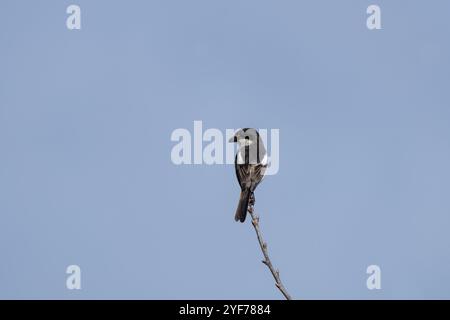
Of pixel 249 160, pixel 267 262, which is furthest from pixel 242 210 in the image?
pixel 267 262

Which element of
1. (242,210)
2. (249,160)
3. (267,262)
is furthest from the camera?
(249,160)

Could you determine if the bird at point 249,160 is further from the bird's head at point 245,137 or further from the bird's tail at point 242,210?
the bird's tail at point 242,210

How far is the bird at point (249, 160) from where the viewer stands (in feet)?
33.3

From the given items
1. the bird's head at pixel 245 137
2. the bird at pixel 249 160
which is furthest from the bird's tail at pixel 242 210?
the bird's head at pixel 245 137

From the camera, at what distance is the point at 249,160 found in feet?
34.1

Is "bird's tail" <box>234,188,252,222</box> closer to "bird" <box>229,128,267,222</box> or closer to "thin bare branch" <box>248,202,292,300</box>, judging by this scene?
"bird" <box>229,128,267,222</box>

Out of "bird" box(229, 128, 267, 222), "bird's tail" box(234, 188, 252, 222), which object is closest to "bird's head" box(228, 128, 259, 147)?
"bird" box(229, 128, 267, 222)

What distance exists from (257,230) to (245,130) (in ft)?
15.4

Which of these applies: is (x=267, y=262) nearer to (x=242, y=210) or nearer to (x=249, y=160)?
(x=242, y=210)
